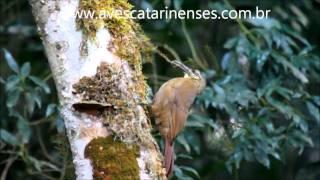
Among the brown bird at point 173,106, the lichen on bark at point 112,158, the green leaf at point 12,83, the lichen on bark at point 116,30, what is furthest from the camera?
the green leaf at point 12,83

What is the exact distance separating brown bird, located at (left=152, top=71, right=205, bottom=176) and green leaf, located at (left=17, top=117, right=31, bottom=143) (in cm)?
104

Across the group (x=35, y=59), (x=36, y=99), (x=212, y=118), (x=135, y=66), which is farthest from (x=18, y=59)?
(x=135, y=66)

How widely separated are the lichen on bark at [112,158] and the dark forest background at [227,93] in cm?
78

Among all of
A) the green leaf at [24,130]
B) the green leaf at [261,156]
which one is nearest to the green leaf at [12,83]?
the green leaf at [24,130]

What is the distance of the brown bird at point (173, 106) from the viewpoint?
7.32 feet

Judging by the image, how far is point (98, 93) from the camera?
1.74 metres

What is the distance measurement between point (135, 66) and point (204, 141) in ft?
7.02

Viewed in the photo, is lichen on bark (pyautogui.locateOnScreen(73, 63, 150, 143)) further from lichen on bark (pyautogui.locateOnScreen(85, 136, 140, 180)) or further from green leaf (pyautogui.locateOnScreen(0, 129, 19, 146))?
green leaf (pyautogui.locateOnScreen(0, 129, 19, 146))

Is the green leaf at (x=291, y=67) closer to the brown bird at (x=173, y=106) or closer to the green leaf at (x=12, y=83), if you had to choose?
the brown bird at (x=173, y=106)

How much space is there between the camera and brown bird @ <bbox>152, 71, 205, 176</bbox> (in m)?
2.23

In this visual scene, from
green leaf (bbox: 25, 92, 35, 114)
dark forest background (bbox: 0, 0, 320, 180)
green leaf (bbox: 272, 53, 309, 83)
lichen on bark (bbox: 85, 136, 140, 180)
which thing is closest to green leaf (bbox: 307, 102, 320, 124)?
dark forest background (bbox: 0, 0, 320, 180)

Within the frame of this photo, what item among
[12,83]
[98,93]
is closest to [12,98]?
[12,83]

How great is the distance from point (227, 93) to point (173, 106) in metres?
0.91

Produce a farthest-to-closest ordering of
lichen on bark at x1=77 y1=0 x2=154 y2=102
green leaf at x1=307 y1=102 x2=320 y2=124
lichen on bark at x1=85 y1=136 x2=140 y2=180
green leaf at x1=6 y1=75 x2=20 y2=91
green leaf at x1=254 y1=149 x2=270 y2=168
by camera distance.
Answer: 1. green leaf at x1=307 y1=102 x2=320 y2=124
2. green leaf at x1=254 y1=149 x2=270 y2=168
3. green leaf at x1=6 y1=75 x2=20 y2=91
4. lichen on bark at x1=77 y1=0 x2=154 y2=102
5. lichen on bark at x1=85 y1=136 x2=140 y2=180
